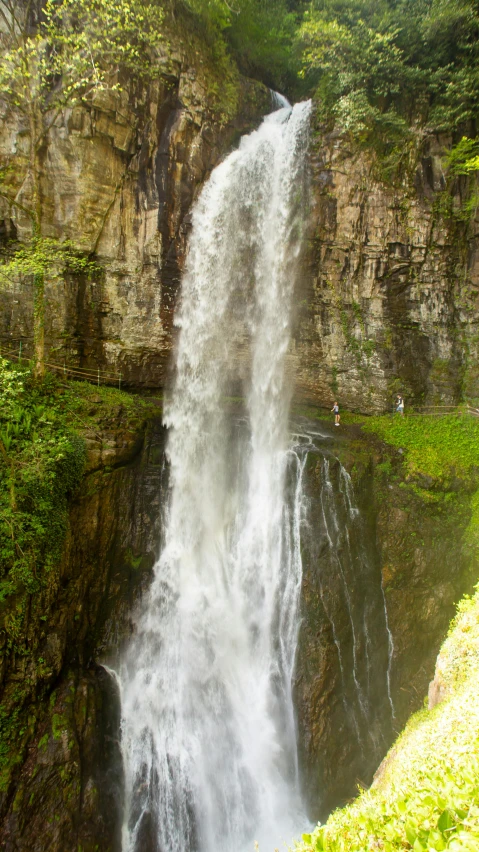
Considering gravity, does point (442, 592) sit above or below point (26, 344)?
below

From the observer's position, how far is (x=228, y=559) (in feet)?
33.4

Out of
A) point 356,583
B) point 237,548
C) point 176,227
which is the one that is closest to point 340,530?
point 356,583

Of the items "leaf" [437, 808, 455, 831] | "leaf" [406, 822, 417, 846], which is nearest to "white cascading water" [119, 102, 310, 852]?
"leaf" [406, 822, 417, 846]

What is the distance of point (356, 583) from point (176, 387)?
7.49 meters

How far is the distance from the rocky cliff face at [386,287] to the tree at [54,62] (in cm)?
570

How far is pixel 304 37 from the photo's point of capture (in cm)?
1213

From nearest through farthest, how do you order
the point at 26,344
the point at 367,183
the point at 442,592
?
the point at 442,592 < the point at 26,344 < the point at 367,183

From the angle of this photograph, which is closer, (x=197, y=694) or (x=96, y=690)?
(x=96, y=690)

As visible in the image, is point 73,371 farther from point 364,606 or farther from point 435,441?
point 435,441

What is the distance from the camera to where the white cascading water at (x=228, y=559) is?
7809 millimetres

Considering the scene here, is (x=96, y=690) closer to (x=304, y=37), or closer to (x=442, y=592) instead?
(x=442, y=592)

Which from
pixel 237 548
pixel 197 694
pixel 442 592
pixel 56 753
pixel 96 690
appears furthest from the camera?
pixel 237 548

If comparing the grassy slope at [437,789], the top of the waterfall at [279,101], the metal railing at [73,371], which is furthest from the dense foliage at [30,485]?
the top of the waterfall at [279,101]

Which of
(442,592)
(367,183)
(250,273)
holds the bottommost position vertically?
(442,592)
